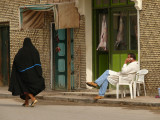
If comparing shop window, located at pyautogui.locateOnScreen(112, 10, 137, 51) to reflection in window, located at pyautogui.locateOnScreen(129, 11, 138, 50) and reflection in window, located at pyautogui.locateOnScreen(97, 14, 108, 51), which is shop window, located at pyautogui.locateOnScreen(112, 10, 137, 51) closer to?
reflection in window, located at pyautogui.locateOnScreen(129, 11, 138, 50)

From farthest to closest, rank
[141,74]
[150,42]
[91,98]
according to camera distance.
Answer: [150,42], [141,74], [91,98]

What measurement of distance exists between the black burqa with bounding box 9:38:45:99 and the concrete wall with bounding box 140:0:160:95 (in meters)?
3.96

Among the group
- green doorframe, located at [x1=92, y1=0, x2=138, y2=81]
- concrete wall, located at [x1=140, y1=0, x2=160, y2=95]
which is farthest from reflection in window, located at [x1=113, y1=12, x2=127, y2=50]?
concrete wall, located at [x1=140, y1=0, x2=160, y2=95]

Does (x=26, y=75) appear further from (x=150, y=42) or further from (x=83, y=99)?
(x=150, y=42)

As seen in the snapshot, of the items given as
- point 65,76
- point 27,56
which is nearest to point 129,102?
point 27,56

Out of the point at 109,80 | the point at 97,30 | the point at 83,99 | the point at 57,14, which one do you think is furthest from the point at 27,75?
the point at 97,30

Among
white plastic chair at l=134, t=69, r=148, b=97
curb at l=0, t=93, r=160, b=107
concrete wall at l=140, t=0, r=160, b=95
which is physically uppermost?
concrete wall at l=140, t=0, r=160, b=95

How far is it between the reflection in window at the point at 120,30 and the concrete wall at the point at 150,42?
123 cm

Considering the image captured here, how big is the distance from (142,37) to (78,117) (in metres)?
6.76

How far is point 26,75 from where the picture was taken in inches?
632

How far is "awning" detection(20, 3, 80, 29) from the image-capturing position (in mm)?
20059

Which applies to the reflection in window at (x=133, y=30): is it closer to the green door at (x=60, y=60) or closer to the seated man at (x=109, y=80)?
the seated man at (x=109, y=80)

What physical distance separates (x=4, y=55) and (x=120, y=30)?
6.78 metres

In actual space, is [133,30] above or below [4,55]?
above
